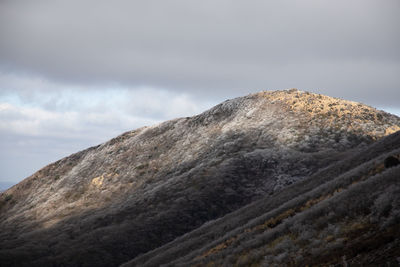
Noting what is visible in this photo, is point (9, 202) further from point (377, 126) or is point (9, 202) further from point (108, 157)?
point (377, 126)

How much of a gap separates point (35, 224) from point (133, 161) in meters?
24.7

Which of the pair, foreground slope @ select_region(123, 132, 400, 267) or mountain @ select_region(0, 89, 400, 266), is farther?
mountain @ select_region(0, 89, 400, 266)

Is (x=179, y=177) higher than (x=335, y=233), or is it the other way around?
(x=179, y=177)

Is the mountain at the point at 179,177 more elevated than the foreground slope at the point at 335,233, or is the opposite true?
the mountain at the point at 179,177

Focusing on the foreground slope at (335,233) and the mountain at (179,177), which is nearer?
the foreground slope at (335,233)

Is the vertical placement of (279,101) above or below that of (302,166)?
above

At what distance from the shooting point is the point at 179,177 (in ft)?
228

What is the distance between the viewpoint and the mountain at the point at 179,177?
5447 cm

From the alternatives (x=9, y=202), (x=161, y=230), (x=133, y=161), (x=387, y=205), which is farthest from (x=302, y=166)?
(x=9, y=202)

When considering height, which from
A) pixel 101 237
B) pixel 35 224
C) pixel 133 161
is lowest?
pixel 101 237

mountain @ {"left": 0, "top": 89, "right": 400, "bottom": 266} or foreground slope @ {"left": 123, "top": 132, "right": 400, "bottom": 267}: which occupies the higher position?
mountain @ {"left": 0, "top": 89, "right": 400, "bottom": 266}

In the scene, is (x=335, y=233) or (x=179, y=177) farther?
(x=179, y=177)

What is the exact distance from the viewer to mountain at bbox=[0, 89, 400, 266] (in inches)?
2144

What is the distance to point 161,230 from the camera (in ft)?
183
